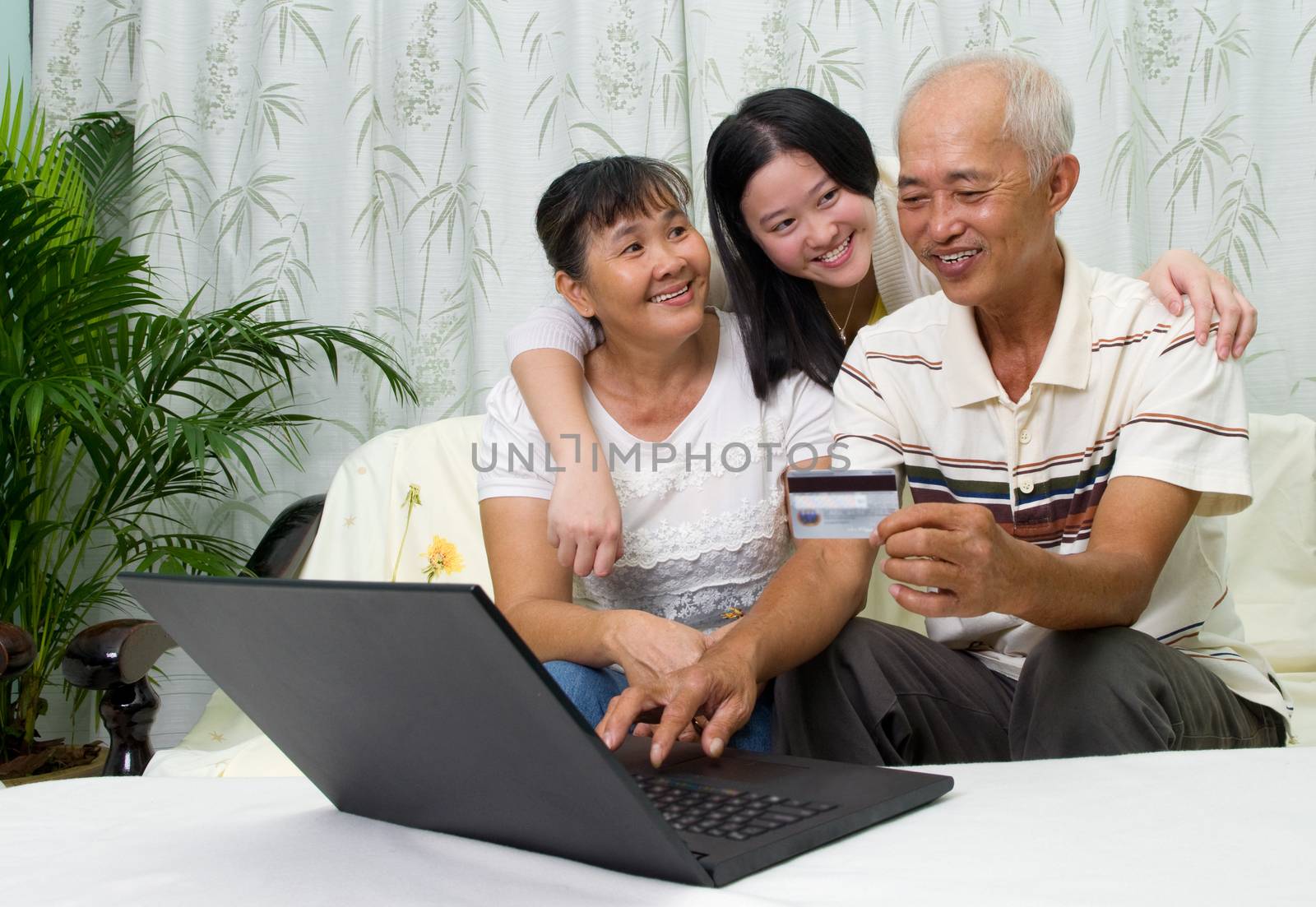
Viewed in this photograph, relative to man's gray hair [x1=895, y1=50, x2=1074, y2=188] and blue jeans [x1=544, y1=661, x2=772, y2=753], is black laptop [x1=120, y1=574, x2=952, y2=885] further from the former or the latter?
→ man's gray hair [x1=895, y1=50, x2=1074, y2=188]

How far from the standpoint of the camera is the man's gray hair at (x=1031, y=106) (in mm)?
1305

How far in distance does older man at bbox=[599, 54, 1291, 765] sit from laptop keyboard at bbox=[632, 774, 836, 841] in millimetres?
347

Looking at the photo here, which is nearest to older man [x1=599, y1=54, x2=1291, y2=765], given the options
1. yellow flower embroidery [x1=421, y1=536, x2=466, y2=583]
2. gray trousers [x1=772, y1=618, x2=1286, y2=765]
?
gray trousers [x1=772, y1=618, x2=1286, y2=765]

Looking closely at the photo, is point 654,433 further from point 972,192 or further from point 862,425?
point 972,192

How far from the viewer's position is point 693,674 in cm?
107

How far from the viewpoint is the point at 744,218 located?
1.63m

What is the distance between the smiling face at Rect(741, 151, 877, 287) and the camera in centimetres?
155

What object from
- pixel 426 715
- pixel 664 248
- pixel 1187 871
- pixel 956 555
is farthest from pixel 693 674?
pixel 664 248

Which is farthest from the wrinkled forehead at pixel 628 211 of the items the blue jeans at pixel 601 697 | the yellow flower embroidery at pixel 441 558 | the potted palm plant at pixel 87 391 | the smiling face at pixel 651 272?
the potted palm plant at pixel 87 391

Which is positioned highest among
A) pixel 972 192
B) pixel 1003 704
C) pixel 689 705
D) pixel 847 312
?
pixel 972 192

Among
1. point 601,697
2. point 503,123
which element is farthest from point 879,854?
point 503,123

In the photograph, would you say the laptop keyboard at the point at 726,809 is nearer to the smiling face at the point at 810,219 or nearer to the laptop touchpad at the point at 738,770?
the laptop touchpad at the point at 738,770

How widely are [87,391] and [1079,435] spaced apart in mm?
1641

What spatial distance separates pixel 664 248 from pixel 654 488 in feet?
1.06
